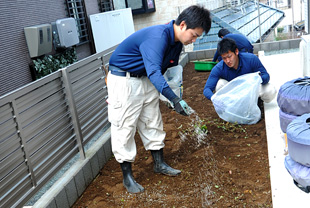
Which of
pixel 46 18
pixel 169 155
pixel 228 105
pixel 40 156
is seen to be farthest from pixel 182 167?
pixel 46 18

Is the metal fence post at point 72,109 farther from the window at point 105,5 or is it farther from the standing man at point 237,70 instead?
the window at point 105,5

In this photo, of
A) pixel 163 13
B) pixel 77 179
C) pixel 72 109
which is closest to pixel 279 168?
pixel 77 179

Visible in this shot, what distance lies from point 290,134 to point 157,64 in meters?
1.02

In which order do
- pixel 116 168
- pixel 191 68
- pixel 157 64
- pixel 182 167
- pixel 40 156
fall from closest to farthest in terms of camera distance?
pixel 157 64 < pixel 40 156 < pixel 182 167 < pixel 116 168 < pixel 191 68

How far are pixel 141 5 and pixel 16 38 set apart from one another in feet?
21.6

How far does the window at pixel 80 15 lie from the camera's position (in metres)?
7.02

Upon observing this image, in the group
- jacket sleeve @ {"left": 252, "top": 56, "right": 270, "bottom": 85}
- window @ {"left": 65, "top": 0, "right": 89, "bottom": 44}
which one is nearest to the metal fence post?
jacket sleeve @ {"left": 252, "top": 56, "right": 270, "bottom": 85}

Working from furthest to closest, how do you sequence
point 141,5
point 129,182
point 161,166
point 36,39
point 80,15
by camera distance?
point 141,5 < point 80,15 < point 36,39 < point 161,166 < point 129,182

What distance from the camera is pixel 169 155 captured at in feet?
12.3

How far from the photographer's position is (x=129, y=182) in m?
3.14

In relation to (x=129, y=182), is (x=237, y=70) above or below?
above

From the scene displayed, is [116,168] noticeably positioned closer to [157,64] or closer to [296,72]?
[157,64]

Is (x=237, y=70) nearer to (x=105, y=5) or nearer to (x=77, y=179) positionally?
(x=77, y=179)

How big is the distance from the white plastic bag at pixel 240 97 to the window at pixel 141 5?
25.3ft
